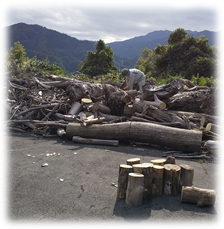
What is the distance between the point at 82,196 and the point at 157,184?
138cm

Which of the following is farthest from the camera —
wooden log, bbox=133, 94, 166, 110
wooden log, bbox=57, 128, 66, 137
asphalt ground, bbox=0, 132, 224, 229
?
wooden log, bbox=133, 94, 166, 110

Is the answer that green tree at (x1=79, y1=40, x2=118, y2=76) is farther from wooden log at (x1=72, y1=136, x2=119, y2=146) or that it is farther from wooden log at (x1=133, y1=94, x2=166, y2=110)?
wooden log at (x1=72, y1=136, x2=119, y2=146)

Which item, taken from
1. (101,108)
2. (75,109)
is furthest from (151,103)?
(75,109)

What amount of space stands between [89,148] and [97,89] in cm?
396

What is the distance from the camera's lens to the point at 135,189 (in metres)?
3.57

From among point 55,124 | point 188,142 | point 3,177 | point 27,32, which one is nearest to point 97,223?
point 3,177

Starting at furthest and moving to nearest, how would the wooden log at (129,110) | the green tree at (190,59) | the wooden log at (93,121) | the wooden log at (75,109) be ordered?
the green tree at (190,59), the wooden log at (75,109), the wooden log at (129,110), the wooden log at (93,121)

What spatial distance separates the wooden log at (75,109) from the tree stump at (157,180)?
541 centimetres

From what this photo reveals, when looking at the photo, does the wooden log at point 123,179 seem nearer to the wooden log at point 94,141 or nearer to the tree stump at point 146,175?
the tree stump at point 146,175

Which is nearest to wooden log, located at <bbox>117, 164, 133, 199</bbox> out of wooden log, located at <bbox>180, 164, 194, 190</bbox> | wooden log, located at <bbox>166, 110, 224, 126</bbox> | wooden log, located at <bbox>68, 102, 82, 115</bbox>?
wooden log, located at <bbox>180, 164, 194, 190</bbox>

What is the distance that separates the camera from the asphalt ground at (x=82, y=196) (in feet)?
10.5

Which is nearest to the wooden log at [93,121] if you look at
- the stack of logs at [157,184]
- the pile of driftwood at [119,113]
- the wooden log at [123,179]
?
the pile of driftwood at [119,113]

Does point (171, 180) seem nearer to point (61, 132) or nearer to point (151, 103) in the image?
point (151, 103)

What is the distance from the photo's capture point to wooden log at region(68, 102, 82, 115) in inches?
342
